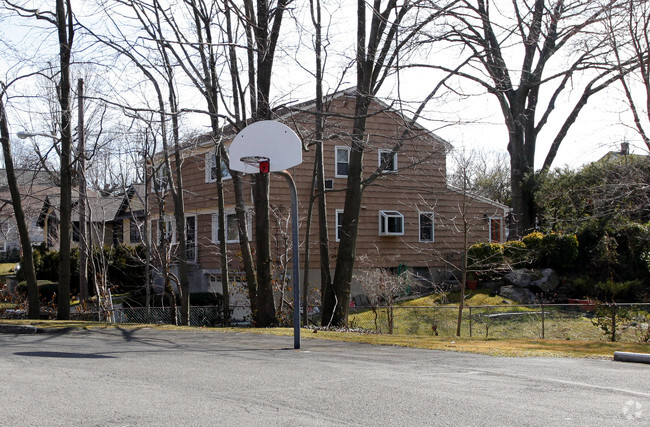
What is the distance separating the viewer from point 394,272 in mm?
29047

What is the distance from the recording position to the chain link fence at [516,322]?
53.3 ft

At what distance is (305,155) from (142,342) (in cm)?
1624

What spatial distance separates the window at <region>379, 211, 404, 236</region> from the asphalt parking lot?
19.1 meters

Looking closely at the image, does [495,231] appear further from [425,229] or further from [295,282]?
[295,282]

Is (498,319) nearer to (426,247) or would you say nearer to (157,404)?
(426,247)

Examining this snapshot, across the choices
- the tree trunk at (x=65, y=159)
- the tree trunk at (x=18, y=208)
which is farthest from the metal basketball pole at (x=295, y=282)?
the tree trunk at (x=18, y=208)

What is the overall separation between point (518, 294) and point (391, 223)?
6.46m

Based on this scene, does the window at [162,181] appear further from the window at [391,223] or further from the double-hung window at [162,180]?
the window at [391,223]

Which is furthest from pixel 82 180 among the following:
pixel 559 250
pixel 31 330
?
pixel 559 250

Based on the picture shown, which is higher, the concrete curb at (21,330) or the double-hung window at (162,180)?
the double-hung window at (162,180)

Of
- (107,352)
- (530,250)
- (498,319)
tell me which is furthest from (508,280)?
(107,352)

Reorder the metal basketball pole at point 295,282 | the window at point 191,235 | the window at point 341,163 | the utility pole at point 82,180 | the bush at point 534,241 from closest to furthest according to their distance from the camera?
1. the metal basketball pole at point 295,282
2. the utility pole at point 82,180
3. the bush at point 534,241
4. the window at point 341,163
5. the window at point 191,235

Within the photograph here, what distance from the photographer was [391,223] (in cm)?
2897

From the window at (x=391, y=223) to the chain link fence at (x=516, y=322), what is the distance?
25.0 ft
